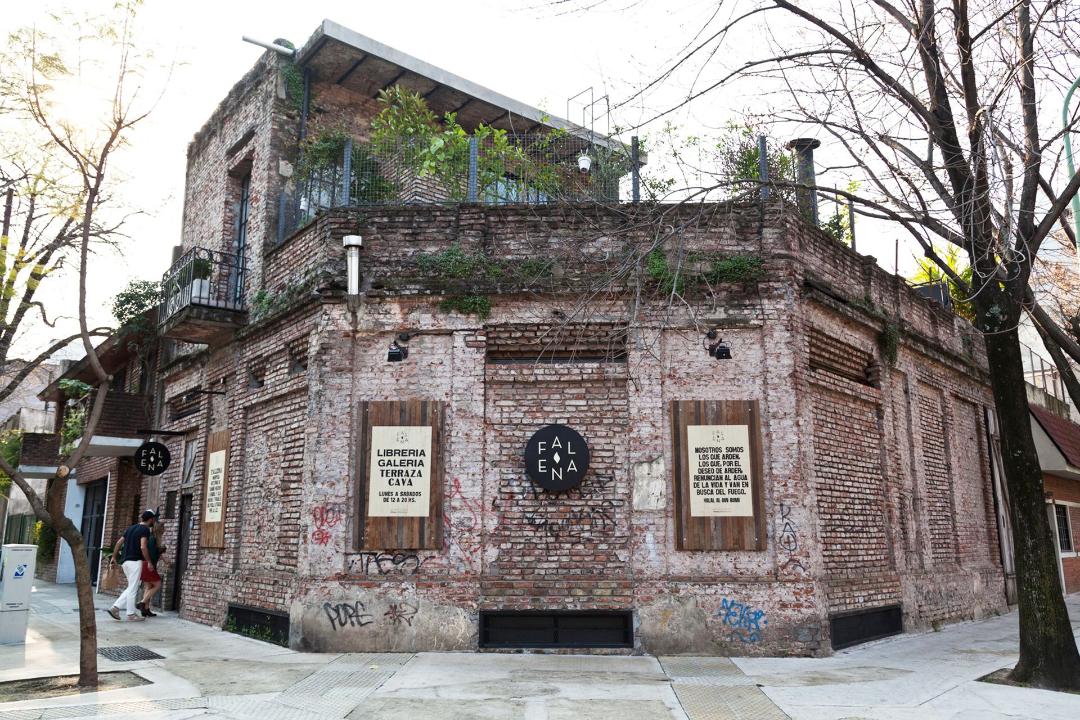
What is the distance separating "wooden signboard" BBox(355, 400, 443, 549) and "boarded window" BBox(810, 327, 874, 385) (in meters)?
5.21

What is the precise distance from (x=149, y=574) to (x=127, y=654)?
428 centimetres

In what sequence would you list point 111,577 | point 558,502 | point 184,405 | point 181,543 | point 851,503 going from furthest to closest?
point 111,577 < point 184,405 < point 181,543 < point 851,503 < point 558,502

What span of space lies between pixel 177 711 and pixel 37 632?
6.18 m

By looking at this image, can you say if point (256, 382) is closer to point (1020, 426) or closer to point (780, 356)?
point (780, 356)

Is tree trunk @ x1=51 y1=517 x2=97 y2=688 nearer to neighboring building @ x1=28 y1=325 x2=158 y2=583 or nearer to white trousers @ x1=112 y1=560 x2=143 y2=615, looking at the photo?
white trousers @ x1=112 y1=560 x2=143 y2=615

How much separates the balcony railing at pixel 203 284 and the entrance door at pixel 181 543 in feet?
→ 11.0

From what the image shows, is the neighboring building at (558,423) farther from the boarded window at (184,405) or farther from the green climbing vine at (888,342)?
the boarded window at (184,405)

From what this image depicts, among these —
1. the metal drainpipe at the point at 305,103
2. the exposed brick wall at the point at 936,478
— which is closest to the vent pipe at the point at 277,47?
the metal drainpipe at the point at 305,103

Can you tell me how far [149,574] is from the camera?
13.6 metres

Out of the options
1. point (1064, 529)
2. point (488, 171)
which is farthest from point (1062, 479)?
point (488, 171)

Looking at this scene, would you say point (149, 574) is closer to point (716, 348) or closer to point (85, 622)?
point (85, 622)

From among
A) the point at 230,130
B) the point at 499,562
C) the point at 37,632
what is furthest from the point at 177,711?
the point at 230,130

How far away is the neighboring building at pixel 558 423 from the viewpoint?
384 inches

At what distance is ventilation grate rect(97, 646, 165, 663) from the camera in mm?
9312
